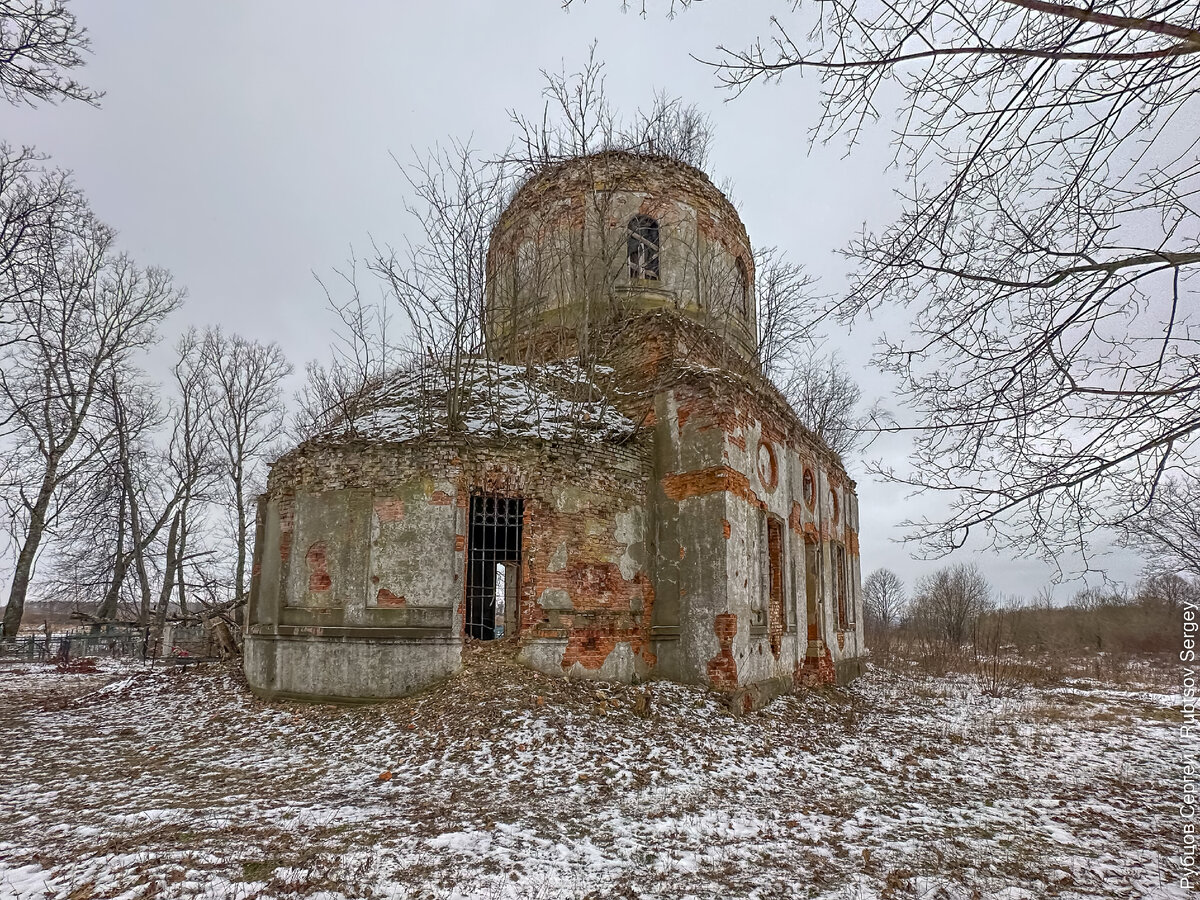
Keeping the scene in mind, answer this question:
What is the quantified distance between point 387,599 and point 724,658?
539 cm

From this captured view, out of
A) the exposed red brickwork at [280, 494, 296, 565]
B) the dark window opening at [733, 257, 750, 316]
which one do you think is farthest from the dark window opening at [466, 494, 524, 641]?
the dark window opening at [733, 257, 750, 316]

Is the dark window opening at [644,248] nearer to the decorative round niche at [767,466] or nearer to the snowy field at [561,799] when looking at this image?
the decorative round niche at [767,466]

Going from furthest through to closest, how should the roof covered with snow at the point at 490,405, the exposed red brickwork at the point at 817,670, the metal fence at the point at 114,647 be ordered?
the metal fence at the point at 114,647 → the exposed red brickwork at the point at 817,670 → the roof covered with snow at the point at 490,405

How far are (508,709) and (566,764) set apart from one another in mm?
1547

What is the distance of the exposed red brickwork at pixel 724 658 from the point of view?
10773mm

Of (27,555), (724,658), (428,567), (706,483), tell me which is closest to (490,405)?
(428,567)

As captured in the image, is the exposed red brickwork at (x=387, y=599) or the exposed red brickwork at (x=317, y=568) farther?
the exposed red brickwork at (x=317, y=568)

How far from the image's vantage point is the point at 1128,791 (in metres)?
7.89

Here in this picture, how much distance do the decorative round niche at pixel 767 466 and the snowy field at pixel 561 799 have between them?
13.5 feet

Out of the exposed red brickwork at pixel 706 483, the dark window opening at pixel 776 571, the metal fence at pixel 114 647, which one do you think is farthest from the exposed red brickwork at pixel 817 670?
the metal fence at pixel 114 647

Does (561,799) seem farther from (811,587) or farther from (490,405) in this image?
(811,587)

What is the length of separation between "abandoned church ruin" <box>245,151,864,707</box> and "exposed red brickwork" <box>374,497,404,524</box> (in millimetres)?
22

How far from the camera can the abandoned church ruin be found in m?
10.5

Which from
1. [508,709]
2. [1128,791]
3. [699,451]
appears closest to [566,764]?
[508,709]
